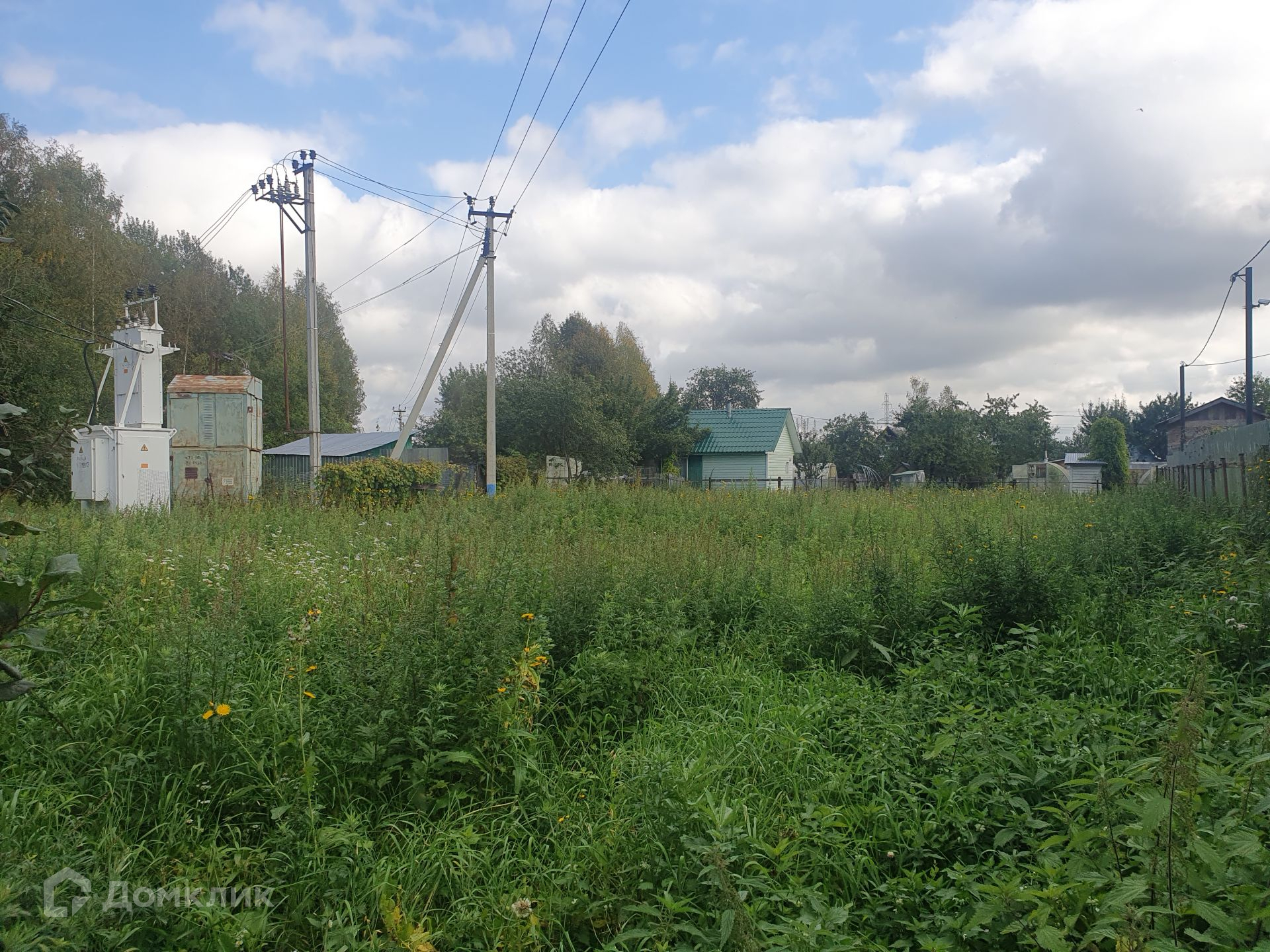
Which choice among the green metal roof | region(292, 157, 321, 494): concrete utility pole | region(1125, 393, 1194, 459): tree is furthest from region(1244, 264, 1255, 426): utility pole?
region(1125, 393, 1194, 459): tree

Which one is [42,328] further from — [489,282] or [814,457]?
[814,457]

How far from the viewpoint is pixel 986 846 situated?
2.98m

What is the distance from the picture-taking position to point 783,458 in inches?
1446

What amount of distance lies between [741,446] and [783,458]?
319 cm

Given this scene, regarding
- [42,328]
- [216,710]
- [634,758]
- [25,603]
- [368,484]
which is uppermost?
[42,328]

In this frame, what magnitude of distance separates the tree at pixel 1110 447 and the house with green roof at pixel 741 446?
13210 millimetres

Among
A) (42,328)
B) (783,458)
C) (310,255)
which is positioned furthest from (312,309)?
(783,458)

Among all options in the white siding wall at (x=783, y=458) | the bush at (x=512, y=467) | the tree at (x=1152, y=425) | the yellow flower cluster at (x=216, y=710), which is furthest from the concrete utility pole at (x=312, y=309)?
the tree at (x=1152, y=425)

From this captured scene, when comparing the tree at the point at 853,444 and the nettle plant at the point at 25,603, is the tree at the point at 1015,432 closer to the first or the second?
the tree at the point at 853,444

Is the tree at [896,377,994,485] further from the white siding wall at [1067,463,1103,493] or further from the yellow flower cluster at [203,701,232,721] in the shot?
the yellow flower cluster at [203,701,232,721]

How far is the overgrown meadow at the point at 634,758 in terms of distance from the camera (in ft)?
7.88

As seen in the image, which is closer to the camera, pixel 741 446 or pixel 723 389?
pixel 741 446

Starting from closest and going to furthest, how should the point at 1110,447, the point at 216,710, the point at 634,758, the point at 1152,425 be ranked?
1. the point at 216,710
2. the point at 634,758
3. the point at 1110,447
4. the point at 1152,425

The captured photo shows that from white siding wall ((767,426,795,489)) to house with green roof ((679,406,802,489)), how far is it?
0.10 ft
